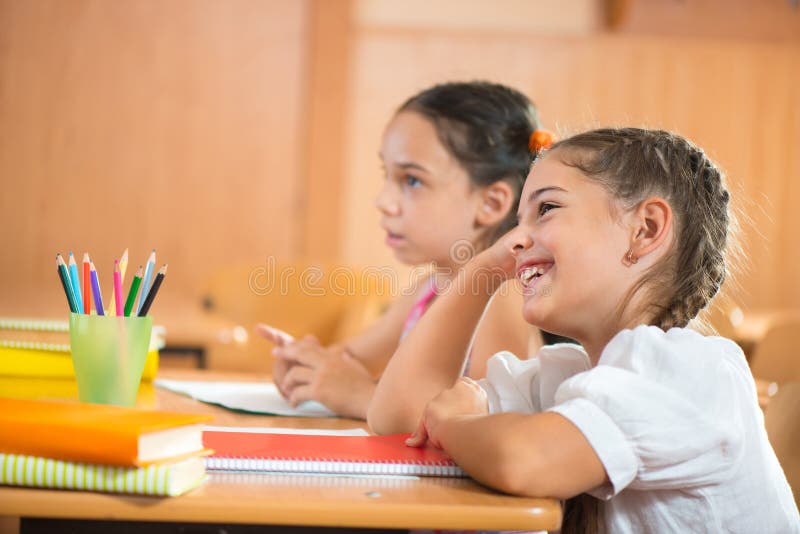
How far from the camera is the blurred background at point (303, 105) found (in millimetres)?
4555

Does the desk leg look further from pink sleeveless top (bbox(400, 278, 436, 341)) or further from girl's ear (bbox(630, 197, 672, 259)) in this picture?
pink sleeveless top (bbox(400, 278, 436, 341))

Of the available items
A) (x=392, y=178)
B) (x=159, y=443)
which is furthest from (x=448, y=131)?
(x=159, y=443)

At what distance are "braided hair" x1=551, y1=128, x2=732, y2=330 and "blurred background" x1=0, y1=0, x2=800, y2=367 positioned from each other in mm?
3533

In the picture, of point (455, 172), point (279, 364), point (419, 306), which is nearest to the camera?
point (279, 364)

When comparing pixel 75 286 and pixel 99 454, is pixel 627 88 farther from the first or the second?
pixel 99 454

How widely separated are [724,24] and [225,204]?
102 inches

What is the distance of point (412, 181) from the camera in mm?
1675

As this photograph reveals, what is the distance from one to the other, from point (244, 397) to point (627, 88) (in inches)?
143

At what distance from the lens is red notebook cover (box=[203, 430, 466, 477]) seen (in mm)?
849

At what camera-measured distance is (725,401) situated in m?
0.87

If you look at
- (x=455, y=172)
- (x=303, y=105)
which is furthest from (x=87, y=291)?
(x=303, y=105)

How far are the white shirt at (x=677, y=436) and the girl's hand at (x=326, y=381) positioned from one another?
0.45 metres

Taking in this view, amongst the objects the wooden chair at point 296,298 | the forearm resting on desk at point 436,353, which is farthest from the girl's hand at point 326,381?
the wooden chair at point 296,298

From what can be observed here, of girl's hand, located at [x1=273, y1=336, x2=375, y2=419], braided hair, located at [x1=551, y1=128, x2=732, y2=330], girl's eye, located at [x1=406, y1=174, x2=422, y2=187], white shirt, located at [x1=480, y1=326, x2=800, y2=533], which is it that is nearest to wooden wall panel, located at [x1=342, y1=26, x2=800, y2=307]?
girl's eye, located at [x1=406, y1=174, x2=422, y2=187]
